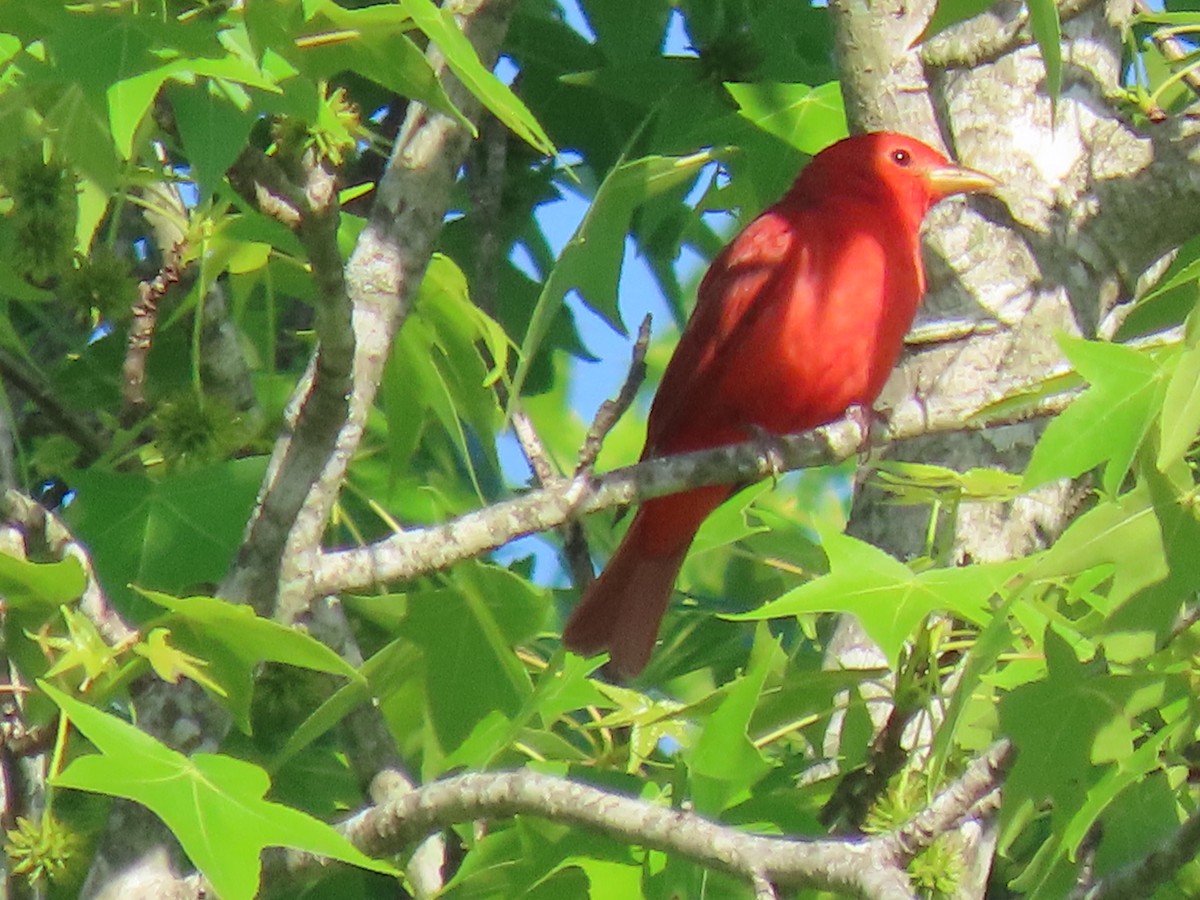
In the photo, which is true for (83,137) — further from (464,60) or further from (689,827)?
(689,827)

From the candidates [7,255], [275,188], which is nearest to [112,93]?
[275,188]

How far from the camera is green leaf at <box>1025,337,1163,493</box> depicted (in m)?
2.26

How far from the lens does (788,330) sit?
4250 mm

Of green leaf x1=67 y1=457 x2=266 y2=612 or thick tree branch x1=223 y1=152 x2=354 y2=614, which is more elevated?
thick tree branch x1=223 y1=152 x2=354 y2=614

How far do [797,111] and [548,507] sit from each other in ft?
5.05

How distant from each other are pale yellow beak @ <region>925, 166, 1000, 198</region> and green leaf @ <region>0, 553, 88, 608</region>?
6.79 ft

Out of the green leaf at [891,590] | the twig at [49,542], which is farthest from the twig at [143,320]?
the green leaf at [891,590]

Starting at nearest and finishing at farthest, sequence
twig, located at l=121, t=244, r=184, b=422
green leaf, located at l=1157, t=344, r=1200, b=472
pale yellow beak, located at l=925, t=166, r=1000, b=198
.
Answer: green leaf, located at l=1157, t=344, r=1200, b=472
twig, located at l=121, t=244, r=184, b=422
pale yellow beak, located at l=925, t=166, r=1000, b=198

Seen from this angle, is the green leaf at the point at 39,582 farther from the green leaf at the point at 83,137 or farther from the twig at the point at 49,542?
the green leaf at the point at 83,137

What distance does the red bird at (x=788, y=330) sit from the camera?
13.4ft

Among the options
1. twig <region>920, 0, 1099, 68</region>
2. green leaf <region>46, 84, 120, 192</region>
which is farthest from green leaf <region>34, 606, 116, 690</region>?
twig <region>920, 0, 1099, 68</region>

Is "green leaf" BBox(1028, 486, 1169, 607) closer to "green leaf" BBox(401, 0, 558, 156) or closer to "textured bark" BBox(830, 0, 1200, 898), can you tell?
"green leaf" BBox(401, 0, 558, 156)

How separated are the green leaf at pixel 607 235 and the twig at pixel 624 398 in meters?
0.54

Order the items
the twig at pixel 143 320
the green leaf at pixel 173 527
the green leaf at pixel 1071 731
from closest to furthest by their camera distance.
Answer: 1. the green leaf at pixel 1071 731
2. the green leaf at pixel 173 527
3. the twig at pixel 143 320
